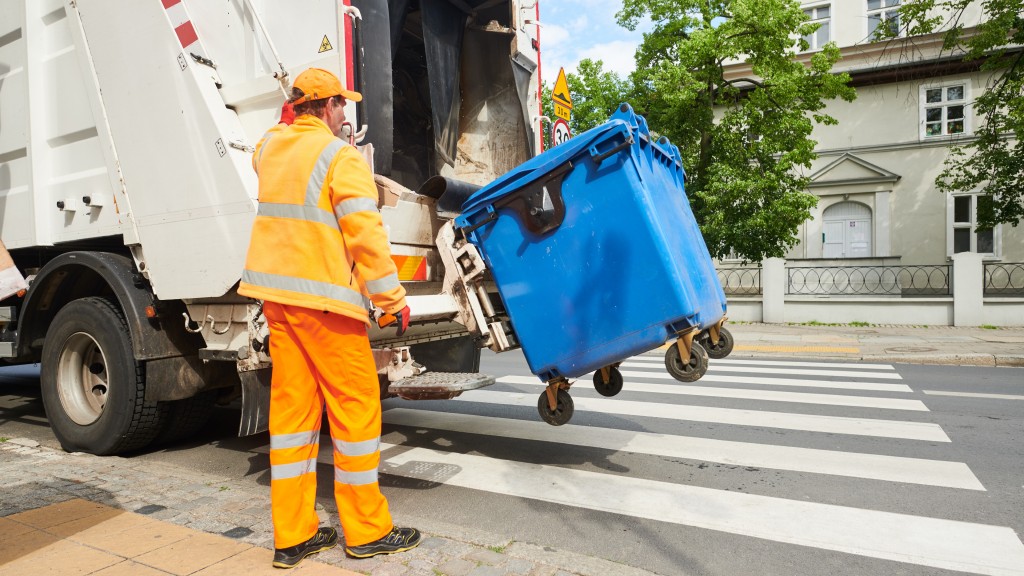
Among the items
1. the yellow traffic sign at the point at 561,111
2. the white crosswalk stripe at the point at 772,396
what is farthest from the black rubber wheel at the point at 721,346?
the yellow traffic sign at the point at 561,111

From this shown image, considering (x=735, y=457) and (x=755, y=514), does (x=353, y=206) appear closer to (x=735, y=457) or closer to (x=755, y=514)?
(x=755, y=514)

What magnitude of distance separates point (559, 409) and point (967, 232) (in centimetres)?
2075

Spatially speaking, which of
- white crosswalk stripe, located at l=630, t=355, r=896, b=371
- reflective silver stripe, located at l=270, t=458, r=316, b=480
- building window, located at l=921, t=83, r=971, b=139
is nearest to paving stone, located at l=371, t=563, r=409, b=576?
reflective silver stripe, located at l=270, t=458, r=316, b=480

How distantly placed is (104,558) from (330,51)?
2367 millimetres

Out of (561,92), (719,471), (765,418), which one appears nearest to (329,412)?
(719,471)

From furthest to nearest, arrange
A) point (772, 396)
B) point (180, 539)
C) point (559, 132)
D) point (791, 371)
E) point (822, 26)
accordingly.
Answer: point (822, 26)
point (791, 371)
point (772, 396)
point (559, 132)
point (180, 539)

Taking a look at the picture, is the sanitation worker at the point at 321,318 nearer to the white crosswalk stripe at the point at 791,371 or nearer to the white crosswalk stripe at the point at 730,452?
the white crosswalk stripe at the point at 730,452

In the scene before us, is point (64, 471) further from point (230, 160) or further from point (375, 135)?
point (375, 135)

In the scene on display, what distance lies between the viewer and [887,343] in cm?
1041

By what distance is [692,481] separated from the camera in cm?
358

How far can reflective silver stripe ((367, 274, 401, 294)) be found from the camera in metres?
2.54

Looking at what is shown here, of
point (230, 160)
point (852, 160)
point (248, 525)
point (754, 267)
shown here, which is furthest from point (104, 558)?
point (852, 160)

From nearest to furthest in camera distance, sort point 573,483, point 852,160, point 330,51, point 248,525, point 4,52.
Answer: point 248,525
point 330,51
point 573,483
point 4,52
point 852,160

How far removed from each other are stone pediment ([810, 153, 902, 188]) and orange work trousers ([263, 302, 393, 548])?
20.4 m
